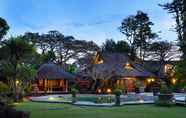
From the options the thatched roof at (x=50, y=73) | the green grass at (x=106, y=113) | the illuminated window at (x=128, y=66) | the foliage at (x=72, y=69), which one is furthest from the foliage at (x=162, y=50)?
the green grass at (x=106, y=113)

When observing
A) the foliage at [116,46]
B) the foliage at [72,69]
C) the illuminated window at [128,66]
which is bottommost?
the illuminated window at [128,66]

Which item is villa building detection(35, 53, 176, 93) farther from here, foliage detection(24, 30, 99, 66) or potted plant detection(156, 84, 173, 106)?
potted plant detection(156, 84, 173, 106)

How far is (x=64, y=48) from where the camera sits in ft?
181

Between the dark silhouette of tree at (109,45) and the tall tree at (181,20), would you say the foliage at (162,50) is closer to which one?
the dark silhouette of tree at (109,45)

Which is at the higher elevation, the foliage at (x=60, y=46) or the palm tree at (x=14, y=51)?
the foliage at (x=60, y=46)

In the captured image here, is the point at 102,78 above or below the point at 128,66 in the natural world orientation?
below

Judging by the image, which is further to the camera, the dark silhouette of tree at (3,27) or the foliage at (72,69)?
the foliage at (72,69)

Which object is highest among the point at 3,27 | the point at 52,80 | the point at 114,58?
the point at 3,27

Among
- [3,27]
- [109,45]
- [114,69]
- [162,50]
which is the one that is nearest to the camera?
[3,27]

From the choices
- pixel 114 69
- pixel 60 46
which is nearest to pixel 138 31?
pixel 60 46

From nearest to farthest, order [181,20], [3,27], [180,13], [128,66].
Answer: [180,13]
[181,20]
[3,27]
[128,66]

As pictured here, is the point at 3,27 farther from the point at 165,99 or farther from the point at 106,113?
the point at 165,99

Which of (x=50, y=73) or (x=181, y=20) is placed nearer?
(x=181, y=20)

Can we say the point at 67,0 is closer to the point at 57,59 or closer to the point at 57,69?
the point at 57,69
